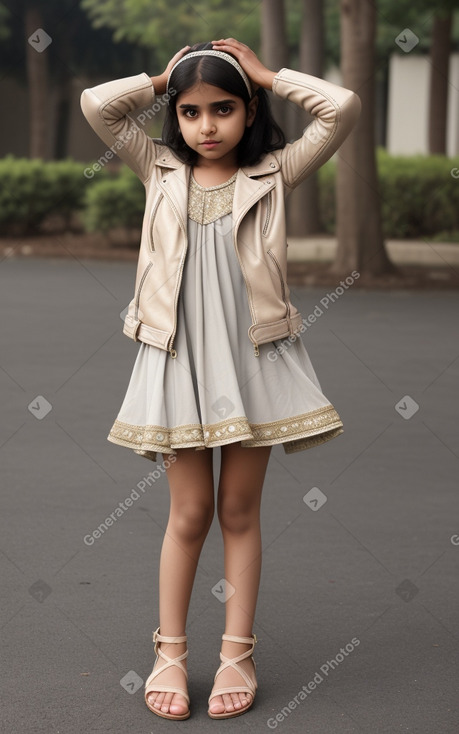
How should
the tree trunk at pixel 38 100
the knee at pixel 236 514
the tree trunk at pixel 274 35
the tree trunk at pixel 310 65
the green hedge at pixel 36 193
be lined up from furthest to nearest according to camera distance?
the tree trunk at pixel 38 100 → the green hedge at pixel 36 193 → the tree trunk at pixel 310 65 → the tree trunk at pixel 274 35 → the knee at pixel 236 514

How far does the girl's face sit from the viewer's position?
10.9 ft

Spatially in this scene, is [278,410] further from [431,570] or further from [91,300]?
[91,300]

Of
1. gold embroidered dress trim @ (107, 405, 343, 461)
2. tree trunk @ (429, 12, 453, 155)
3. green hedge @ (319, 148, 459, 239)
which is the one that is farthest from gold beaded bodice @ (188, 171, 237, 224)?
tree trunk @ (429, 12, 453, 155)

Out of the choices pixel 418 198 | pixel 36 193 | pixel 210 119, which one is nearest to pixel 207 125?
pixel 210 119

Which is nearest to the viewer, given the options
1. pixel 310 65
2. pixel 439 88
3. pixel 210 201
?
pixel 210 201

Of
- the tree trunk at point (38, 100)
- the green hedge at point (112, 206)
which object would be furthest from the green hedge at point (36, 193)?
the tree trunk at point (38, 100)

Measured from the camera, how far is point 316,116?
3.45 m

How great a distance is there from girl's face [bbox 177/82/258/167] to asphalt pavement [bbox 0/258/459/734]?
5.57 ft

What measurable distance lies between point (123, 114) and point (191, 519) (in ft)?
4.13

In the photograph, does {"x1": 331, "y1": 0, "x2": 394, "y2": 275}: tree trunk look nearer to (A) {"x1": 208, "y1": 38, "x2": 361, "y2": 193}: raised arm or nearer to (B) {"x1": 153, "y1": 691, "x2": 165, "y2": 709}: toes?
(A) {"x1": 208, "y1": 38, "x2": 361, "y2": 193}: raised arm

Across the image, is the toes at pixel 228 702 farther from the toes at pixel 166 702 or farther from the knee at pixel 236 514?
the knee at pixel 236 514

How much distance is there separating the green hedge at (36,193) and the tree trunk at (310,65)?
414 centimetres

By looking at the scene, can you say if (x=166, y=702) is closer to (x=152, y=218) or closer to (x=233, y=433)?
(x=233, y=433)

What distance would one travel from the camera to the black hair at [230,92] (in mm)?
3297
